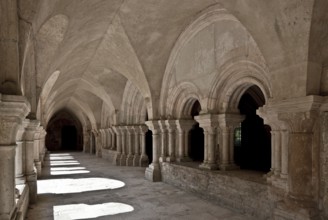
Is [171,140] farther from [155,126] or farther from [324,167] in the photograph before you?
[324,167]

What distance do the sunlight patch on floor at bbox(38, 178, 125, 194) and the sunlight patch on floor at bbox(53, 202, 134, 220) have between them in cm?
160

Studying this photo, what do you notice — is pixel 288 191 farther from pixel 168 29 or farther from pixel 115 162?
pixel 115 162

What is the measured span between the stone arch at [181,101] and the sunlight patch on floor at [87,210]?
3.35 meters

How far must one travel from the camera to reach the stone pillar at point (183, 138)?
8.13 meters

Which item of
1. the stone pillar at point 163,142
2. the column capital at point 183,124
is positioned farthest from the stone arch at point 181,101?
the stone pillar at point 163,142

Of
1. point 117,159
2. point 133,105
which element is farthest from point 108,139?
point 133,105

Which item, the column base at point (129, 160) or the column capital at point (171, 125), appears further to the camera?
the column base at point (129, 160)

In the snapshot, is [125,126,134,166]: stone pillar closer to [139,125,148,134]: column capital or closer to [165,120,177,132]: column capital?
[139,125,148,134]: column capital

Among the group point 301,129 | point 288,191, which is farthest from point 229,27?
point 288,191

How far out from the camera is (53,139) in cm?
2806

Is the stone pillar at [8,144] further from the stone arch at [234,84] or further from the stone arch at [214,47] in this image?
the stone arch at [234,84]

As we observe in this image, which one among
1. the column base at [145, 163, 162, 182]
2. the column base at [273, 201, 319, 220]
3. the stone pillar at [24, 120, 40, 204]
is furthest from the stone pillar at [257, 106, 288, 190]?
the stone pillar at [24, 120, 40, 204]

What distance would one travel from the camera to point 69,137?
28828 mm

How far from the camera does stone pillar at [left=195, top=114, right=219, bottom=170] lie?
640 centimetres
